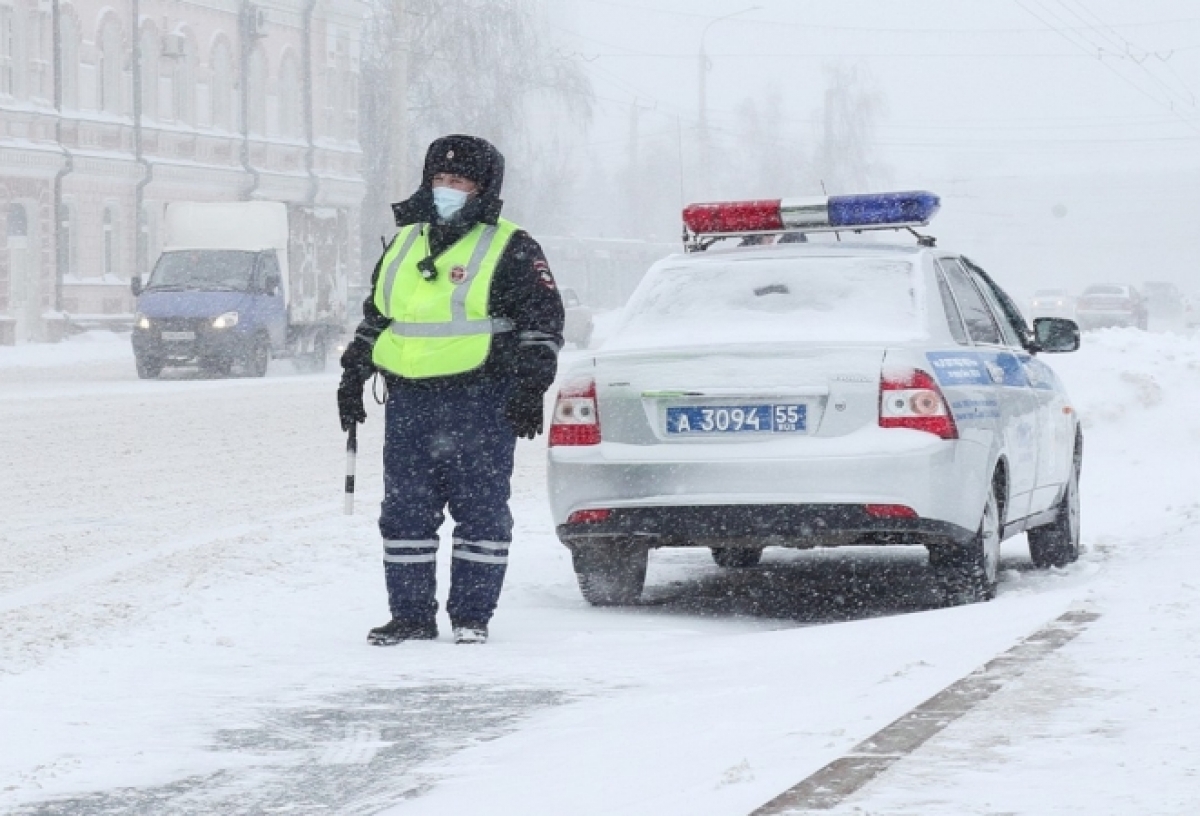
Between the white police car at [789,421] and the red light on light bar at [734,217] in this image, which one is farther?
the red light on light bar at [734,217]

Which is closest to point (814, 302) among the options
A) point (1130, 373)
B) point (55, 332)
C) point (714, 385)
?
point (714, 385)

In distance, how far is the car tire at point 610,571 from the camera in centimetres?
864

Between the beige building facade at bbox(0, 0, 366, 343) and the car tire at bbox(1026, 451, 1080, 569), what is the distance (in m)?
28.1

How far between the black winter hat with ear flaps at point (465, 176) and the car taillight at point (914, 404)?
1583 mm

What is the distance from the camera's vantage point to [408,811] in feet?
15.7

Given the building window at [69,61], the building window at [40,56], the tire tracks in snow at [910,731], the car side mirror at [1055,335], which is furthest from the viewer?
the building window at [69,61]

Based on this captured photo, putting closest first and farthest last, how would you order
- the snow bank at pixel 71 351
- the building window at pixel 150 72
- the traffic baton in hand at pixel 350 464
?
the traffic baton in hand at pixel 350 464, the snow bank at pixel 71 351, the building window at pixel 150 72

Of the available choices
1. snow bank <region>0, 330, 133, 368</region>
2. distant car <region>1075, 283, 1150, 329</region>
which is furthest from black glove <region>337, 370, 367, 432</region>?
distant car <region>1075, 283, 1150, 329</region>

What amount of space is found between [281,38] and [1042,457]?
51.4 m

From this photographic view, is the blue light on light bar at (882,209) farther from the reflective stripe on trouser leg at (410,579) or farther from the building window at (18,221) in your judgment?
the building window at (18,221)

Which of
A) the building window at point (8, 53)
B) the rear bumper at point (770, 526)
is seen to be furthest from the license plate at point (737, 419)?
the building window at point (8, 53)

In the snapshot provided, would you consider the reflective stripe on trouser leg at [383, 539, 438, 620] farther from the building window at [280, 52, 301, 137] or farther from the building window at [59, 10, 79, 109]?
the building window at [280, 52, 301, 137]

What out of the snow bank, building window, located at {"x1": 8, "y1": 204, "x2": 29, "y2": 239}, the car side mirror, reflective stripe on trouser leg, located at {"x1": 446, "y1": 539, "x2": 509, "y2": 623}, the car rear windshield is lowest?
the snow bank

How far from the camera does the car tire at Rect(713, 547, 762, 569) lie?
413 inches
